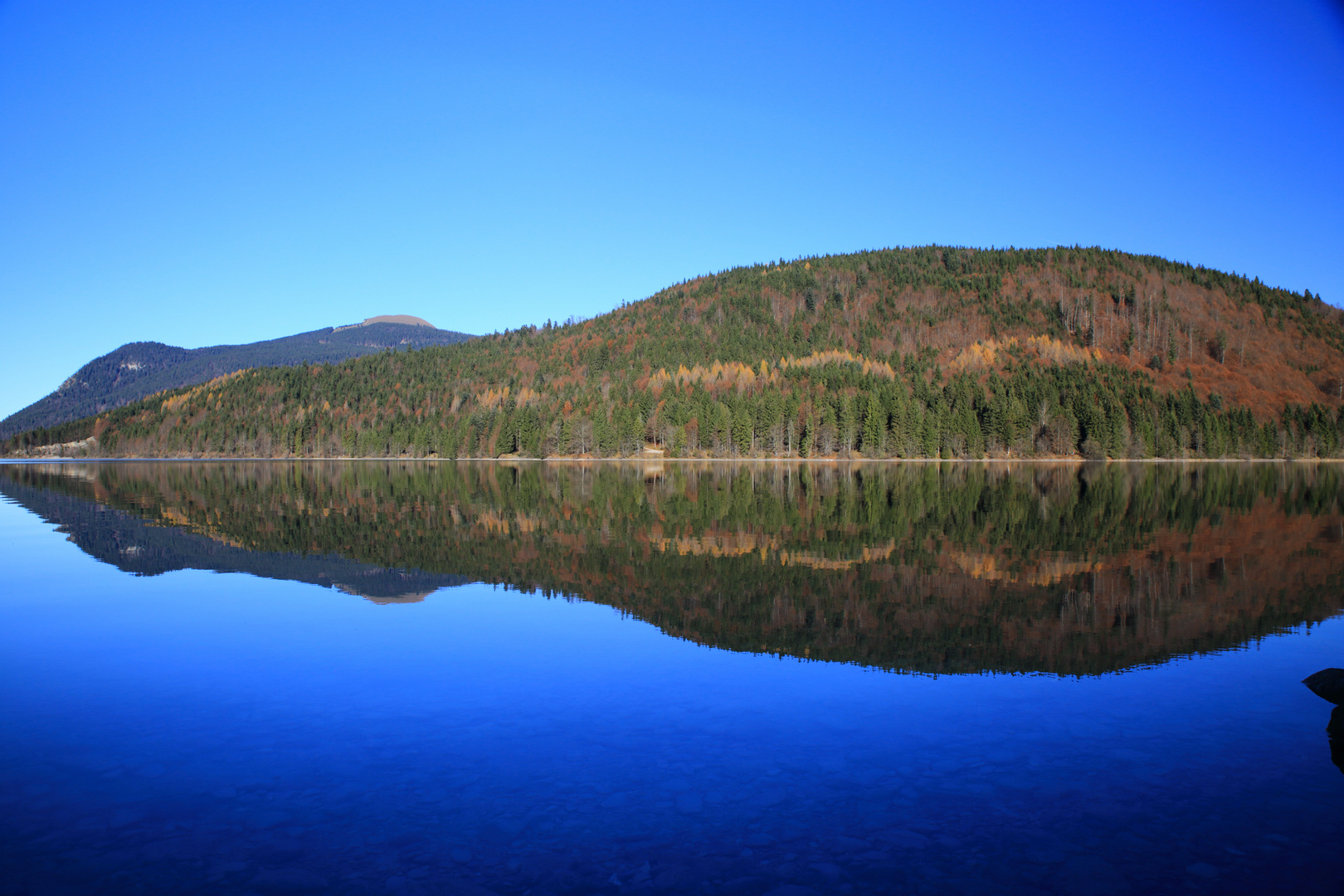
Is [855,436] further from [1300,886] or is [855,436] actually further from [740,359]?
[1300,886]

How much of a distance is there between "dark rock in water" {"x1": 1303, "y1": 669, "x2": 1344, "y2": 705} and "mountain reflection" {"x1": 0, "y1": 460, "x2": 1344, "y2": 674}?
1986 millimetres

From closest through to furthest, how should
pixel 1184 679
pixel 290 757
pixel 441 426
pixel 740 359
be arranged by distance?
pixel 290 757
pixel 1184 679
pixel 441 426
pixel 740 359

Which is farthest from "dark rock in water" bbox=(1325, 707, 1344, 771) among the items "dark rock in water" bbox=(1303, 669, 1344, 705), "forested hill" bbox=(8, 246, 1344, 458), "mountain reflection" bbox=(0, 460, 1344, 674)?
"forested hill" bbox=(8, 246, 1344, 458)

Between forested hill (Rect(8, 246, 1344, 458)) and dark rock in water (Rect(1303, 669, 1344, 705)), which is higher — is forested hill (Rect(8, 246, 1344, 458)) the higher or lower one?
the higher one

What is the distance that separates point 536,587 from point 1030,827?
1388 centimetres

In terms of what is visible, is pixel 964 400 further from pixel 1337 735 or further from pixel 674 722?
pixel 674 722

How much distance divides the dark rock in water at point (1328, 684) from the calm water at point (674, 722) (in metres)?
0.16

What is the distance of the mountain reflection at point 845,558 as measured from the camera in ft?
50.0

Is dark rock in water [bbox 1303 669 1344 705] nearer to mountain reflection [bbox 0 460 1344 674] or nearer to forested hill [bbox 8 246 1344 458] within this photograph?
mountain reflection [bbox 0 460 1344 674]

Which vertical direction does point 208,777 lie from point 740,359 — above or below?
below

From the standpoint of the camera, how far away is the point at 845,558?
23.2 m

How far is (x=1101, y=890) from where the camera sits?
693 cm

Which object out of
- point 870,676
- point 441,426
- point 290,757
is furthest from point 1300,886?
point 441,426

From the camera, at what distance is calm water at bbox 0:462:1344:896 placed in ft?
24.3
